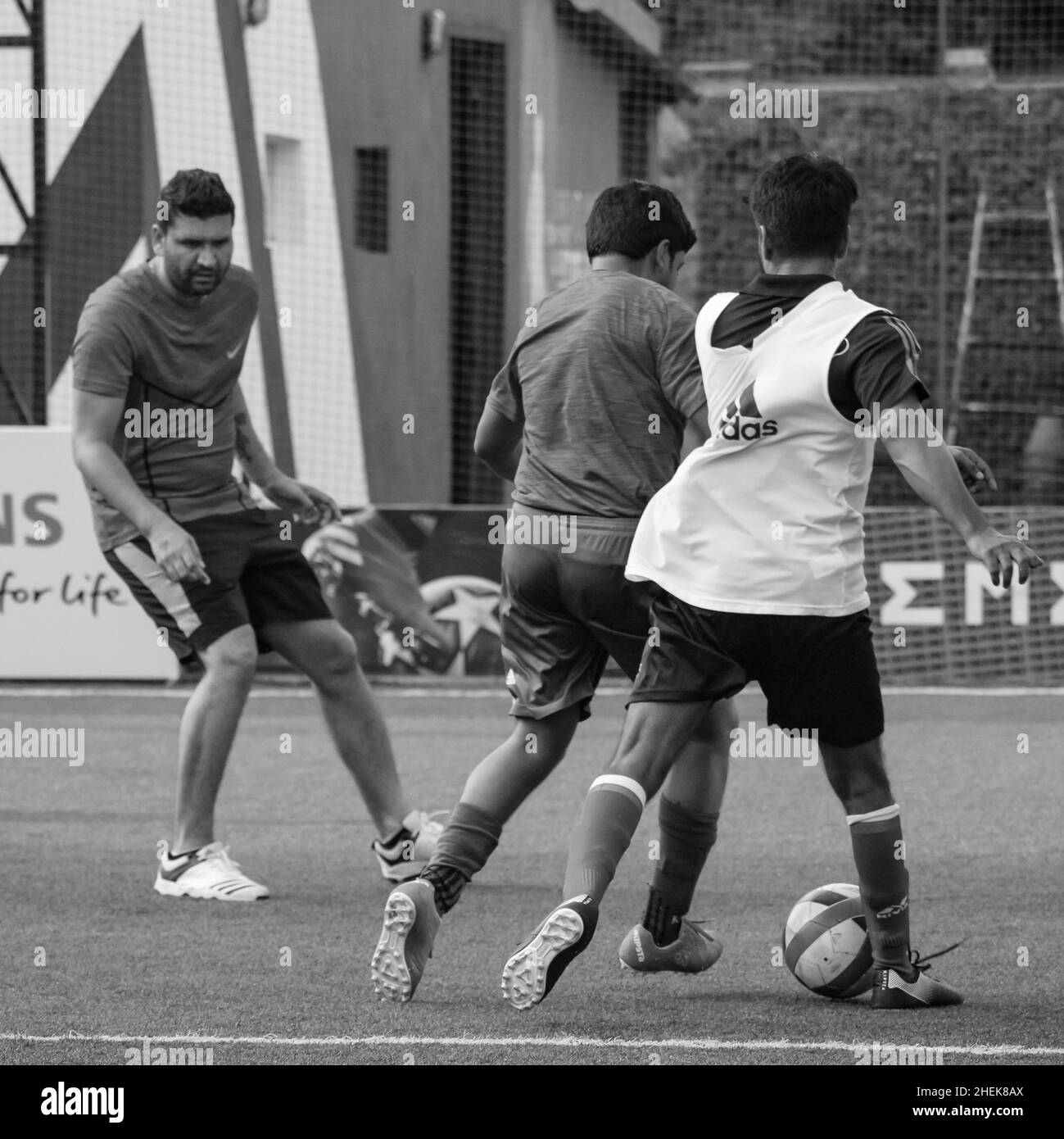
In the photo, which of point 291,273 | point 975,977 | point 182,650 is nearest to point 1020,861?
point 975,977

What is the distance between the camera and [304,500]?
22.4ft

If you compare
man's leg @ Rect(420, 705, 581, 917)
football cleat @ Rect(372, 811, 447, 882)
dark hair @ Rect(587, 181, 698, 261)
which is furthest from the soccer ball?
football cleat @ Rect(372, 811, 447, 882)

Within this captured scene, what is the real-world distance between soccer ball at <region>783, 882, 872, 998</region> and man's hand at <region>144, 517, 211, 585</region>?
1970mm

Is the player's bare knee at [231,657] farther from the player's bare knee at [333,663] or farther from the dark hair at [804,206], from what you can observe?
the dark hair at [804,206]

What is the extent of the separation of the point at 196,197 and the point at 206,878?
193 centimetres

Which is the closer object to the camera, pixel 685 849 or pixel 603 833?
pixel 603 833

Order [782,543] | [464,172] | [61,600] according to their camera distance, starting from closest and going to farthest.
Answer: [782,543]
[61,600]
[464,172]

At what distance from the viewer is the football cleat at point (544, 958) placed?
4.20 meters

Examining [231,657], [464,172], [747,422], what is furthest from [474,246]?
[747,422]

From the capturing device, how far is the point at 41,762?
9.48 meters

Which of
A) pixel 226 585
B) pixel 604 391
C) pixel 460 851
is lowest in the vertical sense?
pixel 460 851

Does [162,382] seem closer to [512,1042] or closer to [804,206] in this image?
[804,206]

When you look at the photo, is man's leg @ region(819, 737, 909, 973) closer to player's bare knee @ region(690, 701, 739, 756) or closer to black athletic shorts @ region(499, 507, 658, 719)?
player's bare knee @ region(690, 701, 739, 756)

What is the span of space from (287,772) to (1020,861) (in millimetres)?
3424
